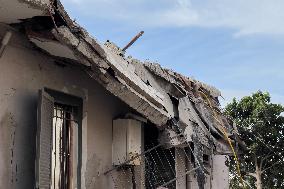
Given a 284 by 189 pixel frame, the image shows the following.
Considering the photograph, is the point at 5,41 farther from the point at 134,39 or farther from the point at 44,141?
the point at 134,39

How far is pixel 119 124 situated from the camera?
8117 millimetres

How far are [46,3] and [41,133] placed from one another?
65.0 inches

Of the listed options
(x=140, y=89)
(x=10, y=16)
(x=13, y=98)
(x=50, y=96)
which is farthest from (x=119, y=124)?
(x=10, y=16)

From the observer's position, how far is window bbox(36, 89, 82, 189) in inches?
251

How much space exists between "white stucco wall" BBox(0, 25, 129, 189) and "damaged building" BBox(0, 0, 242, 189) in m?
0.01

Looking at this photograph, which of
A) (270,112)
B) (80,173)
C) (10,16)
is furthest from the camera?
(270,112)

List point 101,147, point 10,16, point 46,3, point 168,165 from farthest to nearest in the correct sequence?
point 168,165 < point 101,147 < point 10,16 < point 46,3

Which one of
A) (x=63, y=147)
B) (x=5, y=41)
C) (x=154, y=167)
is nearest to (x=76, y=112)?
(x=63, y=147)

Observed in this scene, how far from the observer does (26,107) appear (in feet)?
20.7

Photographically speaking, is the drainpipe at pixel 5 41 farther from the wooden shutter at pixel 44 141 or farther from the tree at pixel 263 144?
the tree at pixel 263 144

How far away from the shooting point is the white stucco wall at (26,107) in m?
5.97

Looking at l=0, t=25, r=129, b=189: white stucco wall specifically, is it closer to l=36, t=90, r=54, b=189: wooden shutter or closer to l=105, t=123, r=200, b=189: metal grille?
l=36, t=90, r=54, b=189: wooden shutter

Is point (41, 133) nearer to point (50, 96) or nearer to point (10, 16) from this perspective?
point (50, 96)

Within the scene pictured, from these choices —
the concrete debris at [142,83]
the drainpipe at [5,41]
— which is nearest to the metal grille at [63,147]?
the concrete debris at [142,83]
